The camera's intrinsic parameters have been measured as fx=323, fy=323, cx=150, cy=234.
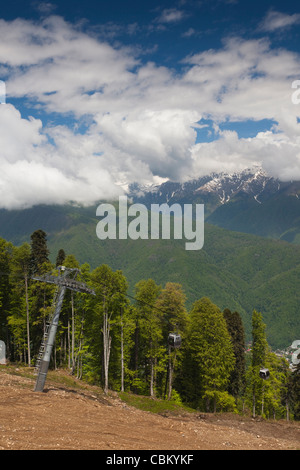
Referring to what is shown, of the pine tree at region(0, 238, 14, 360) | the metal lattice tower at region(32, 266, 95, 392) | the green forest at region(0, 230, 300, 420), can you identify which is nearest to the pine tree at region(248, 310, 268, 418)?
the green forest at region(0, 230, 300, 420)

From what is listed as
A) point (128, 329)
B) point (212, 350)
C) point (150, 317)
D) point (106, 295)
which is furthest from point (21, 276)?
point (212, 350)

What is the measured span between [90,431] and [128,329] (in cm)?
2274

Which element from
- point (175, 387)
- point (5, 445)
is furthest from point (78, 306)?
point (5, 445)

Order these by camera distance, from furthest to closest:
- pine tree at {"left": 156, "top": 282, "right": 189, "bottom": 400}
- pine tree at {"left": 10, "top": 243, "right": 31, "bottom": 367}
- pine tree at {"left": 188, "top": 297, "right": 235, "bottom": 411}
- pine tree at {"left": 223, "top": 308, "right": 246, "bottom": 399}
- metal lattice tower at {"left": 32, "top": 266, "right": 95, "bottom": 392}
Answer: pine tree at {"left": 223, "top": 308, "right": 246, "bottom": 399}, pine tree at {"left": 10, "top": 243, "right": 31, "bottom": 367}, pine tree at {"left": 156, "top": 282, "right": 189, "bottom": 400}, pine tree at {"left": 188, "top": 297, "right": 235, "bottom": 411}, metal lattice tower at {"left": 32, "top": 266, "right": 95, "bottom": 392}

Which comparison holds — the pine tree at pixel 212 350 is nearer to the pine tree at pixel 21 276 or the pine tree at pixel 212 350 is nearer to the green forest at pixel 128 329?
the green forest at pixel 128 329

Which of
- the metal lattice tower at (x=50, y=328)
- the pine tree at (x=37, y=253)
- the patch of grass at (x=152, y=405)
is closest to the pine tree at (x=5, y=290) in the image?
the pine tree at (x=37, y=253)

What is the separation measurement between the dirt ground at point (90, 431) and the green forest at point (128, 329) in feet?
42.6

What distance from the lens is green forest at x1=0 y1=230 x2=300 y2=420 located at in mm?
37344

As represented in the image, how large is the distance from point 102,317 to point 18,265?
1230 centimetres

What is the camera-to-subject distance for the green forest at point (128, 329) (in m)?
37.3

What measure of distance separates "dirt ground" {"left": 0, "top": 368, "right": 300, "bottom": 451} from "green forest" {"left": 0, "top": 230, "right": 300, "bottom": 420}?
42.6 ft

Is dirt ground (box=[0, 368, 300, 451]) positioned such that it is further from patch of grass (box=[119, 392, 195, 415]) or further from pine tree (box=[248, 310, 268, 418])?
pine tree (box=[248, 310, 268, 418])

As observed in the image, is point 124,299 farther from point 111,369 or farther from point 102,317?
point 111,369

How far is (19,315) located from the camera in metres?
41.5
